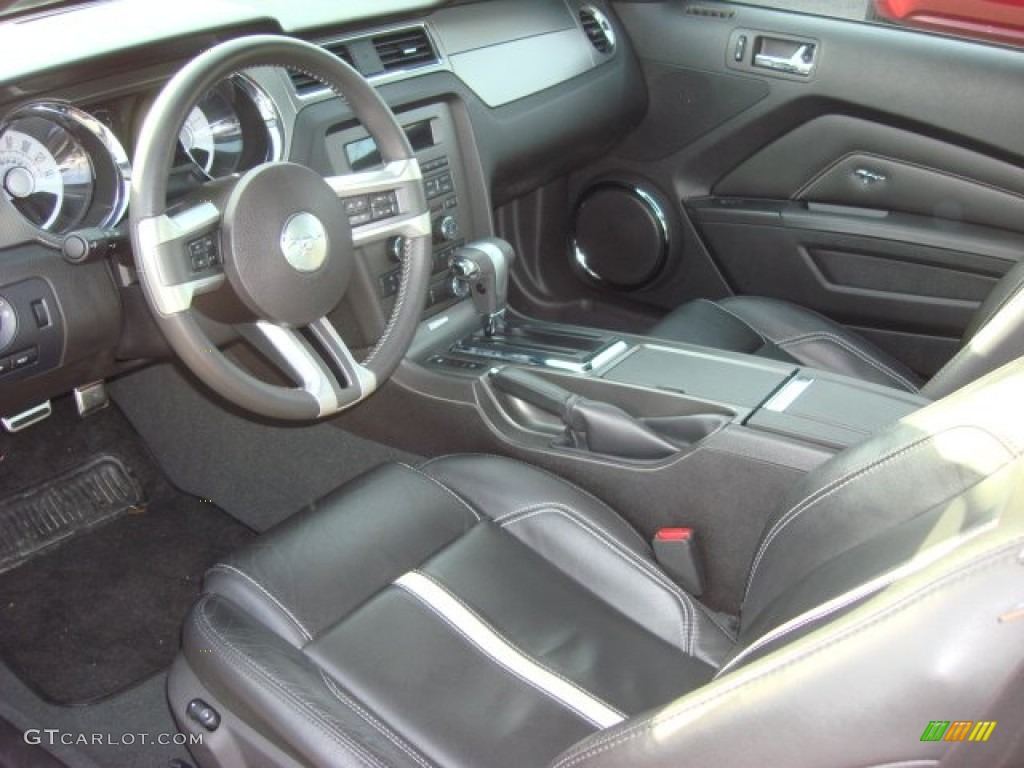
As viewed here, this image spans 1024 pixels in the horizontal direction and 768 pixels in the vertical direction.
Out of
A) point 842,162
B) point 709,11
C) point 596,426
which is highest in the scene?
point 709,11

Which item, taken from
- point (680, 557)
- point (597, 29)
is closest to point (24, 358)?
point (680, 557)

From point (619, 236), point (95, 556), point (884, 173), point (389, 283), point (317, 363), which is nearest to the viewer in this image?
point (317, 363)

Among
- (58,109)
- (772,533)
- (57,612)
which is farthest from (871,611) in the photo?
(57,612)

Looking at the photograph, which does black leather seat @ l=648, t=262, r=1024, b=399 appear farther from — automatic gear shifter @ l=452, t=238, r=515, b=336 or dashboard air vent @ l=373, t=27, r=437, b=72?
dashboard air vent @ l=373, t=27, r=437, b=72

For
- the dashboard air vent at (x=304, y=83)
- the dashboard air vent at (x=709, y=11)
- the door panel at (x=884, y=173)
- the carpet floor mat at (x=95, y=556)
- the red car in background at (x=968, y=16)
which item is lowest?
the carpet floor mat at (x=95, y=556)

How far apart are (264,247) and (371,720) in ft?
1.90

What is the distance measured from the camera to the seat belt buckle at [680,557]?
162 centimetres

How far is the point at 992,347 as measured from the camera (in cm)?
142

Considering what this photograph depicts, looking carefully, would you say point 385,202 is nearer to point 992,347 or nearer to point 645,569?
point 645,569

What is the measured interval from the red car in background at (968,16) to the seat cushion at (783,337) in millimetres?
621

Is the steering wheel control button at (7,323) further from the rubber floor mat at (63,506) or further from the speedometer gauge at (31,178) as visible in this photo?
the rubber floor mat at (63,506)

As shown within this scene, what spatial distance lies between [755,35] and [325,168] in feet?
3.75

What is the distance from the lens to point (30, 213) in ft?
5.09

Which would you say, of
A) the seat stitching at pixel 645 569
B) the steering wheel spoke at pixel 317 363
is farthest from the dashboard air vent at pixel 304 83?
the seat stitching at pixel 645 569
